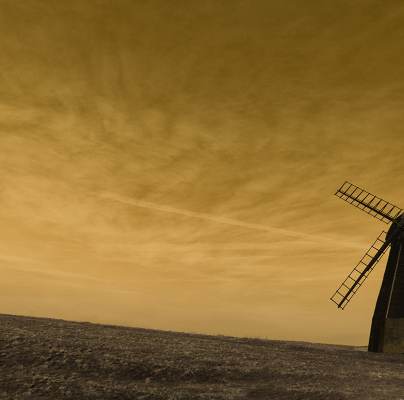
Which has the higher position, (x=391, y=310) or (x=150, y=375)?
(x=391, y=310)

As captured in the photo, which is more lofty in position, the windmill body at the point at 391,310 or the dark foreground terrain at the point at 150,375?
the windmill body at the point at 391,310

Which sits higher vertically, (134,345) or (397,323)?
(397,323)

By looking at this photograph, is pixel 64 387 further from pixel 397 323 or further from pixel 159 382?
pixel 397 323

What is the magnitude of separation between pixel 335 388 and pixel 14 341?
9.39 meters

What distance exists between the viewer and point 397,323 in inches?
1087

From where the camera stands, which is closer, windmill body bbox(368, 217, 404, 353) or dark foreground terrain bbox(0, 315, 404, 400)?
dark foreground terrain bbox(0, 315, 404, 400)

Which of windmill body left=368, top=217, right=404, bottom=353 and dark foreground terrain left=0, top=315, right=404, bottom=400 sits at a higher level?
windmill body left=368, top=217, right=404, bottom=353

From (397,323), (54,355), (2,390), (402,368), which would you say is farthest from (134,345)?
(397,323)

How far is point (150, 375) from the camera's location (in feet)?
38.5

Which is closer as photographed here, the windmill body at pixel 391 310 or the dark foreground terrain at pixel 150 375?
the dark foreground terrain at pixel 150 375

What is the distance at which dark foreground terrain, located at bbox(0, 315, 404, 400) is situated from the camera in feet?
33.1

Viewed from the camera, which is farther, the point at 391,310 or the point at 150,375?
the point at 391,310

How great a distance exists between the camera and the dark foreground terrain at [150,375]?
10086 mm

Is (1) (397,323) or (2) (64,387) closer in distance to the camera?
(2) (64,387)
